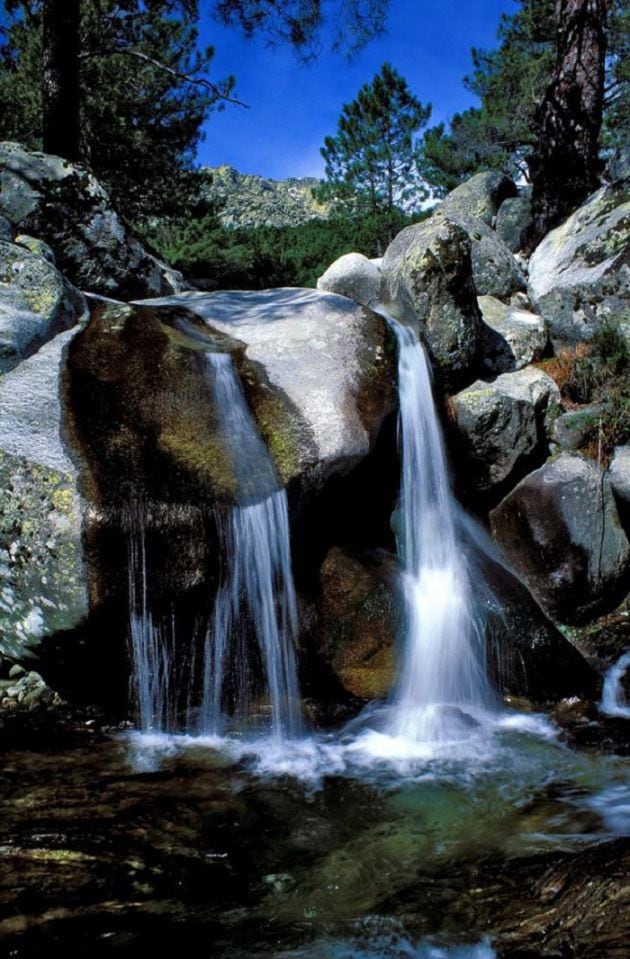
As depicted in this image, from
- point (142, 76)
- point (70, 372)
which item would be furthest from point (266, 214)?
point (70, 372)

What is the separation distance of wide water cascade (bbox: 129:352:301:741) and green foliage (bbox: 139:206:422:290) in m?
13.8

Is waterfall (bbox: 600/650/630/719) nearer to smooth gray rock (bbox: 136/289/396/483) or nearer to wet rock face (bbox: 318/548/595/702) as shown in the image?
wet rock face (bbox: 318/548/595/702)

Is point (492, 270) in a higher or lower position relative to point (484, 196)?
lower

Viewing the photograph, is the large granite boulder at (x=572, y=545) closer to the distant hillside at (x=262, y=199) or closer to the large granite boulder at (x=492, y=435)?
the large granite boulder at (x=492, y=435)

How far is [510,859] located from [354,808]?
118 centimetres

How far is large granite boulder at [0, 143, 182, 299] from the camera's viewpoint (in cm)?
890

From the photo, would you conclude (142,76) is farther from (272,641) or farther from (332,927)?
(332,927)

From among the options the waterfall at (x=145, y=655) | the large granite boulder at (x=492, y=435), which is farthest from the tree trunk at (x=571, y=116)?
the waterfall at (x=145, y=655)

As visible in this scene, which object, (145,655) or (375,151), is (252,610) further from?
(375,151)

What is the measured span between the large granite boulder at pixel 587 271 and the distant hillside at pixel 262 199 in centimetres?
7967

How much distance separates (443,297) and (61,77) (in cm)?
667

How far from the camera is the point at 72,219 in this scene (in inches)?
362

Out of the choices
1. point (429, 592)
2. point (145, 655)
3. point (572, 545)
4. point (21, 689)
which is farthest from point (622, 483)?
point (21, 689)

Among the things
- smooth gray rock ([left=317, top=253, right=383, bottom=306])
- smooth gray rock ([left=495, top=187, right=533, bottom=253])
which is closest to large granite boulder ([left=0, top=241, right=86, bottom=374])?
smooth gray rock ([left=317, top=253, right=383, bottom=306])
